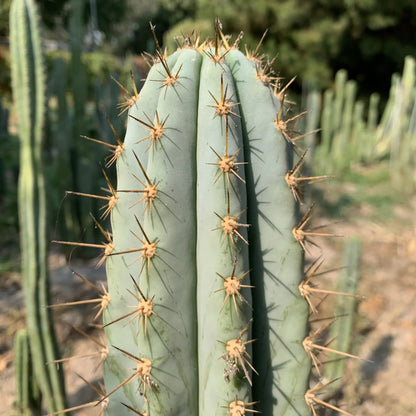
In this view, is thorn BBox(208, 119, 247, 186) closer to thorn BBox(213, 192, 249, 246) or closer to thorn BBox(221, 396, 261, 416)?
thorn BBox(213, 192, 249, 246)

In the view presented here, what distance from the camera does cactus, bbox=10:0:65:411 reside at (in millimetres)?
1952

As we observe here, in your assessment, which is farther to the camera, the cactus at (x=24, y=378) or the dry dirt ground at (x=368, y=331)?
the dry dirt ground at (x=368, y=331)

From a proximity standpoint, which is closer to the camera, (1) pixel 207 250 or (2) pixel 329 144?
(1) pixel 207 250

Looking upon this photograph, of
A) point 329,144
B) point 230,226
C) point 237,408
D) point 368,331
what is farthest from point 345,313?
point 329,144

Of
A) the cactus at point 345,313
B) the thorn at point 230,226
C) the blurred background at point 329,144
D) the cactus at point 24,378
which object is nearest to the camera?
the thorn at point 230,226

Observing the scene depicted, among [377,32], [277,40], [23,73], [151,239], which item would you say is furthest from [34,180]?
[377,32]

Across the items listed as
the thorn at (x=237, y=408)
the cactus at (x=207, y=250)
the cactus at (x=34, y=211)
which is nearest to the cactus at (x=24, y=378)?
the cactus at (x=34, y=211)

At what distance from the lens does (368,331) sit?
11.1ft

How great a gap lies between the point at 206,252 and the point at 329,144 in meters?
8.42

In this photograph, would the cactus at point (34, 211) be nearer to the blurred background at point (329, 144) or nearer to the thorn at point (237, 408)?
the blurred background at point (329, 144)

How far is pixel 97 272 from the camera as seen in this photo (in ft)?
13.0

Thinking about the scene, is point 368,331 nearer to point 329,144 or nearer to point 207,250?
point 207,250

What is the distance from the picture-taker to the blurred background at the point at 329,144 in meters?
3.10

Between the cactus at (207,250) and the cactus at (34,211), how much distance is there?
0.91 meters
